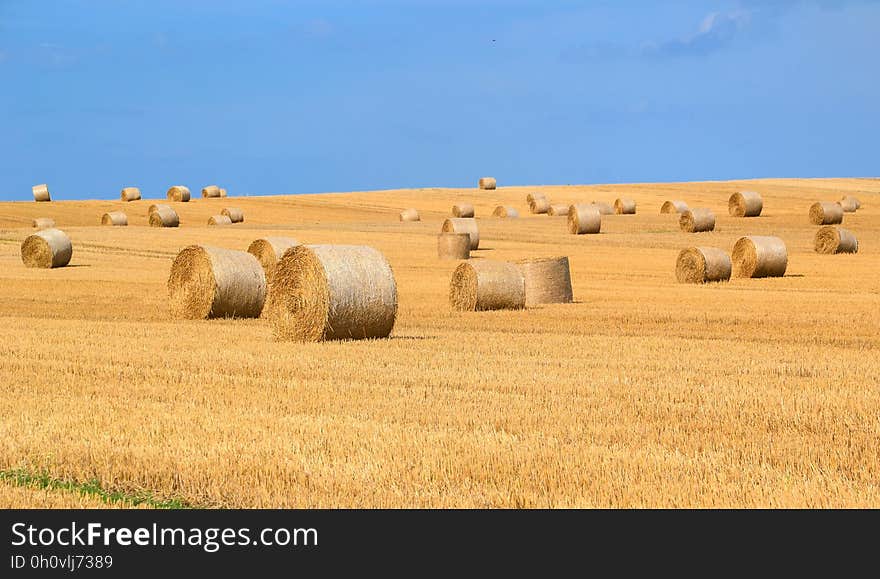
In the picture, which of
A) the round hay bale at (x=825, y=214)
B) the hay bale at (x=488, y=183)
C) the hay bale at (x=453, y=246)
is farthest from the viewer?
the hay bale at (x=488, y=183)

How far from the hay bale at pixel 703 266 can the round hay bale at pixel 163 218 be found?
2689 cm

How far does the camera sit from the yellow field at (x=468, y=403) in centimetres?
709

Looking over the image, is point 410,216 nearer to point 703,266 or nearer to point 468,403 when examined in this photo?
point 703,266

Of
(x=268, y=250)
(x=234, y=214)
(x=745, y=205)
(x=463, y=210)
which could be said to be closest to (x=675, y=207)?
(x=745, y=205)

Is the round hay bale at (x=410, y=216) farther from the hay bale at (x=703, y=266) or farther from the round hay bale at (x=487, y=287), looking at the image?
the round hay bale at (x=487, y=287)

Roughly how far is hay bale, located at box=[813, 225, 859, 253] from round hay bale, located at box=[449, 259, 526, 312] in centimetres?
1561

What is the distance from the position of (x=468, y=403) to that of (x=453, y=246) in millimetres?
23924

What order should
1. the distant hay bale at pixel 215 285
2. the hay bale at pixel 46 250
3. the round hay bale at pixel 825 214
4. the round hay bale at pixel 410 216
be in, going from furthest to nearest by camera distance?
the round hay bale at pixel 410 216 → the round hay bale at pixel 825 214 → the hay bale at pixel 46 250 → the distant hay bale at pixel 215 285

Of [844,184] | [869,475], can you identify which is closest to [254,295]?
[869,475]

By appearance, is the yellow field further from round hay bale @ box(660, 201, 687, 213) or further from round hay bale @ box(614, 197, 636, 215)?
round hay bale @ box(614, 197, 636, 215)

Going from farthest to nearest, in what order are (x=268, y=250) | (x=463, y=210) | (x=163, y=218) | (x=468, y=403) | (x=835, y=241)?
(x=463, y=210) < (x=163, y=218) < (x=835, y=241) < (x=268, y=250) < (x=468, y=403)

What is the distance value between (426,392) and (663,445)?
9.18 ft

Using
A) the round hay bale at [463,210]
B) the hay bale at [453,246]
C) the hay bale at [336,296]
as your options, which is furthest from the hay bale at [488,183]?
the hay bale at [336,296]

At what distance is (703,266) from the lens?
2569cm
